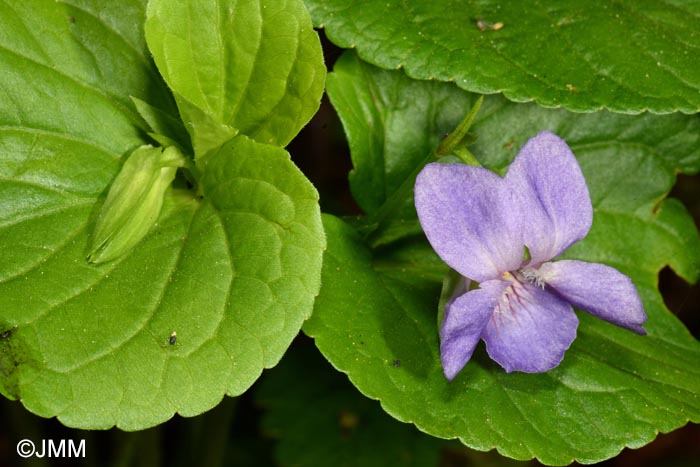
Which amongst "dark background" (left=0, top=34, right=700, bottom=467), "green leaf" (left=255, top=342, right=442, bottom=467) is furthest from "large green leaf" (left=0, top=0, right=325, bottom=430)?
"green leaf" (left=255, top=342, right=442, bottom=467)

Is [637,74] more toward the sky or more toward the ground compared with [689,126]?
more toward the sky

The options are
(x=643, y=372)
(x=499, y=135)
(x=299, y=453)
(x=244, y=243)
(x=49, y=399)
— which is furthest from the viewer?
(x=299, y=453)

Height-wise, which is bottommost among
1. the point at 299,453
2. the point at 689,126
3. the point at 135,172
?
the point at 299,453

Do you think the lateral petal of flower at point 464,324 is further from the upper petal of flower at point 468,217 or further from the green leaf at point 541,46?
the green leaf at point 541,46

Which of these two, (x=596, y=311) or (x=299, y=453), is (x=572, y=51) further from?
(x=299, y=453)

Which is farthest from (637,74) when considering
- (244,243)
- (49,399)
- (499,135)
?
(49,399)

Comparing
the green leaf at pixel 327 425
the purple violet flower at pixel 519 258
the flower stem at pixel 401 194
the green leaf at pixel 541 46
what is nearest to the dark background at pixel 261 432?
the green leaf at pixel 327 425

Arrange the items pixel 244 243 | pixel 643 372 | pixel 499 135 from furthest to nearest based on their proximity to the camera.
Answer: pixel 499 135
pixel 643 372
pixel 244 243

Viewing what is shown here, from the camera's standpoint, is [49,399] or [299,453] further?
[299,453]
